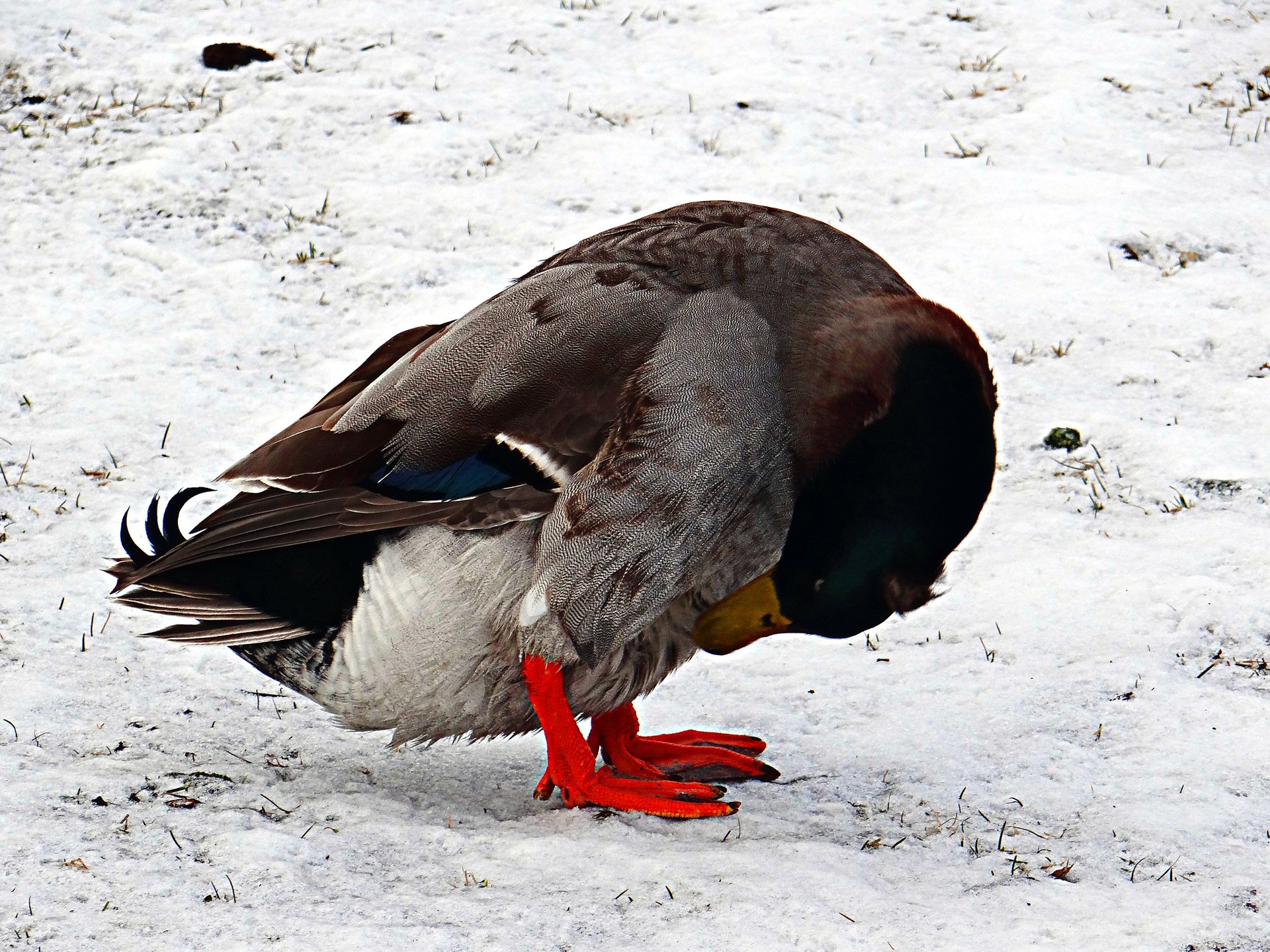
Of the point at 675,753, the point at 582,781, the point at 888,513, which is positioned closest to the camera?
the point at 888,513

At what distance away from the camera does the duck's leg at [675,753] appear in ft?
11.7

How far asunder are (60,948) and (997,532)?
3456 millimetres

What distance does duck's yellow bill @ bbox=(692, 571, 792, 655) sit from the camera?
10.3 ft

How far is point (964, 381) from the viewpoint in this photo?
9.90 feet

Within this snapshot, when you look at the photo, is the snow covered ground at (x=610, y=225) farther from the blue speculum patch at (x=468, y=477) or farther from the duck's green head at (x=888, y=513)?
the blue speculum patch at (x=468, y=477)

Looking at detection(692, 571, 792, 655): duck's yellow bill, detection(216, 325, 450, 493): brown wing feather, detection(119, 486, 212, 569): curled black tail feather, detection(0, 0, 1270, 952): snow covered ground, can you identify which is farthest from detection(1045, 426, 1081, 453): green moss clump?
detection(119, 486, 212, 569): curled black tail feather

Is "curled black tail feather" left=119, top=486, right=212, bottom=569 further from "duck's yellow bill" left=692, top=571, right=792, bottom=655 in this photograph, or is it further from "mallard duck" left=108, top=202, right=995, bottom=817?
→ "duck's yellow bill" left=692, top=571, right=792, bottom=655

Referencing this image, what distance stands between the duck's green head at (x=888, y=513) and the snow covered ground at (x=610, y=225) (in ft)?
1.88

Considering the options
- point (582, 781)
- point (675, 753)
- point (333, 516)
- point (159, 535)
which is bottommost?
point (675, 753)

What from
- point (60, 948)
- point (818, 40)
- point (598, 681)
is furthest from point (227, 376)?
point (818, 40)

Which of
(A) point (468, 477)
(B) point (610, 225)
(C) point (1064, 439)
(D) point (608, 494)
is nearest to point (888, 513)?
(D) point (608, 494)

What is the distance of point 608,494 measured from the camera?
2895 millimetres

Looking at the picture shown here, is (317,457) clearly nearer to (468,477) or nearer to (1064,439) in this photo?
(468,477)

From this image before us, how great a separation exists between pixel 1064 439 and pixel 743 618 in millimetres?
2524
